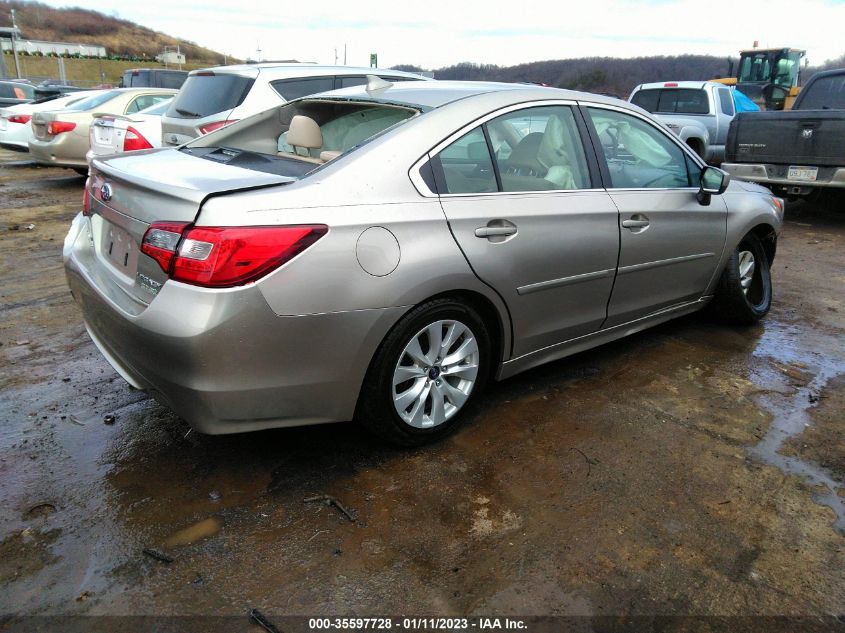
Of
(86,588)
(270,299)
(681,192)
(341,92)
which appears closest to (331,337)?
(270,299)

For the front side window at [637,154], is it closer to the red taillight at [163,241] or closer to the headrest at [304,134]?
the headrest at [304,134]

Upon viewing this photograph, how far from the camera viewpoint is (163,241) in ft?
8.23

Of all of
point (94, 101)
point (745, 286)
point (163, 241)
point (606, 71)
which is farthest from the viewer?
point (606, 71)

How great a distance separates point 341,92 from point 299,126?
0.44 metres

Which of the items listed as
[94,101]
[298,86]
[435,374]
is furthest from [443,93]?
[94,101]

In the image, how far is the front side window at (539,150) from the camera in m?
3.26

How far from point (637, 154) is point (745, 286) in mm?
1592

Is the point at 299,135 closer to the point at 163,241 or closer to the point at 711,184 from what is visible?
the point at 163,241

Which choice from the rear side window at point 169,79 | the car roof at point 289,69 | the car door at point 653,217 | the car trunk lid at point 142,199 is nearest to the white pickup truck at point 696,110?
the car roof at point 289,69

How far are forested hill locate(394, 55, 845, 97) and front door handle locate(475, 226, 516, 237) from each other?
111 feet

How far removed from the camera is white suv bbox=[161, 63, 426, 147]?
659 cm

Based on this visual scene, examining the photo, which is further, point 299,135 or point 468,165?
point 299,135

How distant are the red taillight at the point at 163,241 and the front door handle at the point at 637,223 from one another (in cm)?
233

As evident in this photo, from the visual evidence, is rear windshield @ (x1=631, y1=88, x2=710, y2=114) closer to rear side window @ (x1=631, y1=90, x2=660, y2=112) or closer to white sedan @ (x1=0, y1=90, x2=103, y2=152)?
rear side window @ (x1=631, y1=90, x2=660, y2=112)
